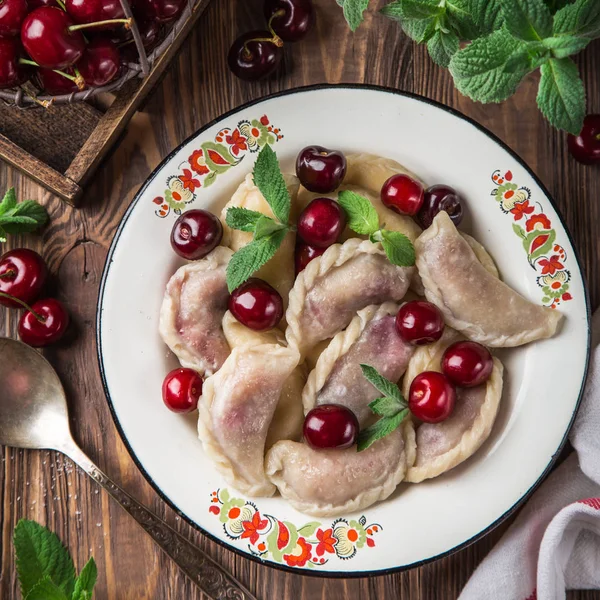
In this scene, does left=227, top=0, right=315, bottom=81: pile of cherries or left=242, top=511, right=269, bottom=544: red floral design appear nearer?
left=242, top=511, right=269, bottom=544: red floral design

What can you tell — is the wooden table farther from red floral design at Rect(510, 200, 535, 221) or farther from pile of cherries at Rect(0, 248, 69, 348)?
red floral design at Rect(510, 200, 535, 221)

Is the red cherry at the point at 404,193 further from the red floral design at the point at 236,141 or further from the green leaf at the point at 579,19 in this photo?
the green leaf at the point at 579,19

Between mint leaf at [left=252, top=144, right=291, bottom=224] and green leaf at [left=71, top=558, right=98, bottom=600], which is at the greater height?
mint leaf at [left=252, top=144, right=291, bottom=224]

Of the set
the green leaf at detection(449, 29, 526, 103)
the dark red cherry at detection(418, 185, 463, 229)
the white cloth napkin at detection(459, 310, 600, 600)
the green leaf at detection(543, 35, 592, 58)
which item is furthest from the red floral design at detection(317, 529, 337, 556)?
the green leaf at detection(543, 35, 592, 58)

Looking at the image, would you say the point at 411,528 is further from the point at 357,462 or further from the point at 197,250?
the point at 197,250

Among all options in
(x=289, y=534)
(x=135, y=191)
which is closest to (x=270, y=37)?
(x=135, y=191)

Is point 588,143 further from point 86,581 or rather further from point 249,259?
point 86,581

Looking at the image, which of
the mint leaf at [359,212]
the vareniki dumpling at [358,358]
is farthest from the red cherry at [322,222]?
the vareniki dumpling at [358,358]
